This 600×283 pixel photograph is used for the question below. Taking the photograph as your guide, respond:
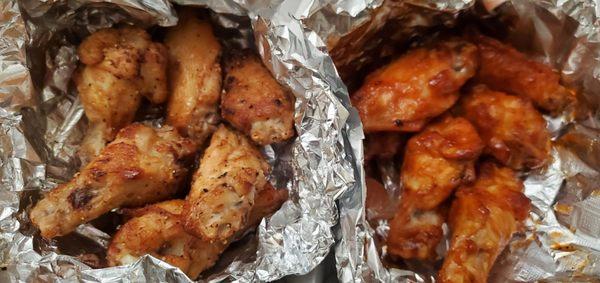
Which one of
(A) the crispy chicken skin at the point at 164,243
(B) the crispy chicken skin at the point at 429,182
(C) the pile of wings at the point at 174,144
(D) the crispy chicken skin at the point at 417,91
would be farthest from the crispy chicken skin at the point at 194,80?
(B) the crispy chicken skin at the point at 429,182

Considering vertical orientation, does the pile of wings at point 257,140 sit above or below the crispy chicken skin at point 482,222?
above

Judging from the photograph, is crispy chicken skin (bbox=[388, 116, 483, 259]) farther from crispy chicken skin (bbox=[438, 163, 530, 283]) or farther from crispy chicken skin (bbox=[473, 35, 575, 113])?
crispy chicken skin (bbox=[473, 35, 575, 113])

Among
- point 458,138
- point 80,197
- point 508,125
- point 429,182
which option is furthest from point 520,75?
point 80,197

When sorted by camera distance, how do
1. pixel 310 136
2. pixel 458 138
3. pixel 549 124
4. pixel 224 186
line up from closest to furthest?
1. pixel 224 186
2. pixel 310 136
3. pixel 458 138
4. pixel 549 124

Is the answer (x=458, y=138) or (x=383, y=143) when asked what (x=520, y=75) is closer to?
(x=458, y=138)

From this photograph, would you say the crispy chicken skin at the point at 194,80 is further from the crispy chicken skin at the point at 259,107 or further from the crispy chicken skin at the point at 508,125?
the crispy chicken skin at the point at 508,125

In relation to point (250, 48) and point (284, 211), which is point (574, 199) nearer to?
point (284, 211)
